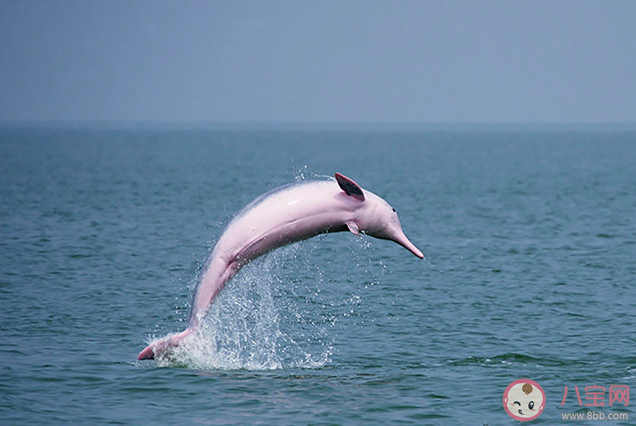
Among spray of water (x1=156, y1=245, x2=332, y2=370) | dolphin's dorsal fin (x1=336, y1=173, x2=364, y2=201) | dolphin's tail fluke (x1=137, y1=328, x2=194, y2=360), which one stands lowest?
spray of water (x1=156, y1=245, x2=332, y2=370)

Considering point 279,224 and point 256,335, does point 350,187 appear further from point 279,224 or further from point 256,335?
point 256,335

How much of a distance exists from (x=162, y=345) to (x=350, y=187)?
4724 mm

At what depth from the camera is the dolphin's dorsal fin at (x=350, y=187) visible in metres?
18.0

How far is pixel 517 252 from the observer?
40719 millimetres

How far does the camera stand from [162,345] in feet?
62.5

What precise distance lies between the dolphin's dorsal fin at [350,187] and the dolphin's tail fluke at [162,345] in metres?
3.95

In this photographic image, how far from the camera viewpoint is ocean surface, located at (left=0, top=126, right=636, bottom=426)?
1961 centimetres

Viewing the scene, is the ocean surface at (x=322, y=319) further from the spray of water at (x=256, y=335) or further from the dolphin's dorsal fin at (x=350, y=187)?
the dolphin's dorsal fin at (x=350, y=187)

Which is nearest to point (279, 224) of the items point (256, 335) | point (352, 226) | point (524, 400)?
point (352, 226)

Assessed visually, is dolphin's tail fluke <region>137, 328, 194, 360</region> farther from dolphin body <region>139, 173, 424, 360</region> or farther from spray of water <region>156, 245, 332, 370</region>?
spray of water <region>156, 245, 332, 370</region>

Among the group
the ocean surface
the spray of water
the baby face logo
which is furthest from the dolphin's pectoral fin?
the baby face logo

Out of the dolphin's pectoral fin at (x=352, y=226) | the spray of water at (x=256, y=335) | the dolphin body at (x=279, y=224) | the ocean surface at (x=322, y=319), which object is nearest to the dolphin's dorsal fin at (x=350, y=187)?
the dolphin body at (x=279, y=224)

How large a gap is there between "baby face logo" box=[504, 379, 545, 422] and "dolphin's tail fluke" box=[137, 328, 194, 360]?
642 centimetres

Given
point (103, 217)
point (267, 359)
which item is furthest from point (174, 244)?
point (267, 359)
